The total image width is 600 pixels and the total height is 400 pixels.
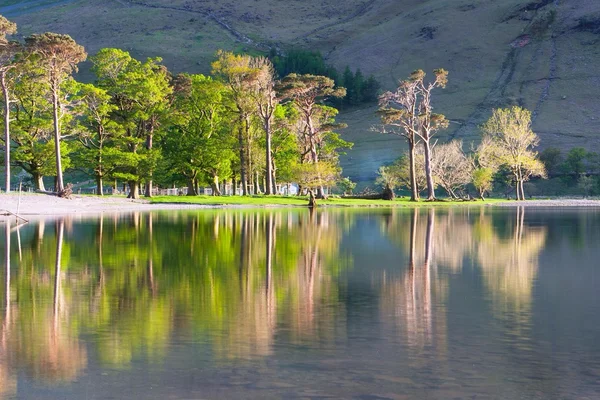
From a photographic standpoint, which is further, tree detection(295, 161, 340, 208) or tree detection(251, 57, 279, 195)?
tree detection(251, 57, 279, 195)

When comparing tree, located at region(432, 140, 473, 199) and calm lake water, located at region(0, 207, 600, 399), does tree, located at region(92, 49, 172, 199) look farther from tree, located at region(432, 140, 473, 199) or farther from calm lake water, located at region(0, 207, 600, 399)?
calm lake water, located at region(0, 207, 600, 399)

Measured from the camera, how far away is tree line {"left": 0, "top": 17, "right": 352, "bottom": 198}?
233 ft

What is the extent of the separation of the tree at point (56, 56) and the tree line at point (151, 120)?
3.5 inches

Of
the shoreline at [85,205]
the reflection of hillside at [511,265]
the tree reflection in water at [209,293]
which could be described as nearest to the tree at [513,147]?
the shoreline at [85,205]

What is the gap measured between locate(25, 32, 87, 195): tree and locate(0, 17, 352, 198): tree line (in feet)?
0.29

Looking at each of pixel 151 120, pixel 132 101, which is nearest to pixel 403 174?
pixel 151 120

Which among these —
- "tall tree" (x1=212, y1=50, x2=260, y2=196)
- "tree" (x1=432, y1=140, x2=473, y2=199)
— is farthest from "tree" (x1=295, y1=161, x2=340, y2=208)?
"tree" (x1=432, y1=140, x2=473, y2=199)

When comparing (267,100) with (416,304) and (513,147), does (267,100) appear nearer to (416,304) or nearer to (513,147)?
(513,147)

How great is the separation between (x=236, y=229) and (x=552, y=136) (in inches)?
4543

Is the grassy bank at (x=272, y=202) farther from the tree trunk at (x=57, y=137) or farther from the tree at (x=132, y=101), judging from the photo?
the tree trunk at (x=57, y=137)

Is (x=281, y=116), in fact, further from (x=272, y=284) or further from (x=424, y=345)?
(x=424, y=345)

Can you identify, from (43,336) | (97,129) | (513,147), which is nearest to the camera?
(43,336)

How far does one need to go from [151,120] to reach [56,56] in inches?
767

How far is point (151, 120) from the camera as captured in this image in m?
85.8
